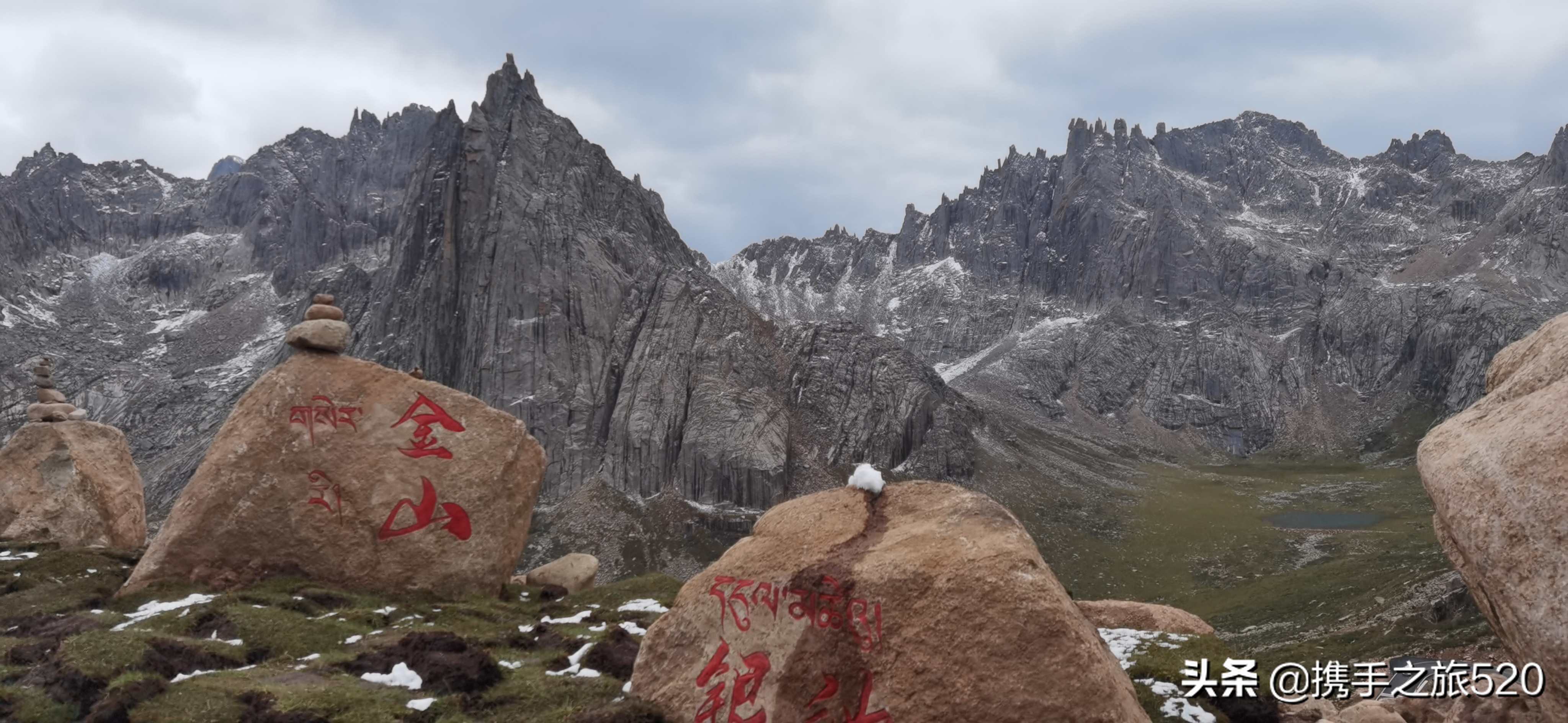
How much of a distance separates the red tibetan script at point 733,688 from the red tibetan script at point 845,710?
3.86ft

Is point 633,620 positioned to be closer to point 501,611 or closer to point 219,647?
point 501,611

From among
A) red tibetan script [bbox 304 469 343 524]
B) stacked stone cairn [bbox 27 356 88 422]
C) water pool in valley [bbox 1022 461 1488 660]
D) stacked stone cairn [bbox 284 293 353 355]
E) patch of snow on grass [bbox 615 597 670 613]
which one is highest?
stacked stone cairn [bbox 284 293 353 355]

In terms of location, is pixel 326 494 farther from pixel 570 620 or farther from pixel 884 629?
pixel 884 629

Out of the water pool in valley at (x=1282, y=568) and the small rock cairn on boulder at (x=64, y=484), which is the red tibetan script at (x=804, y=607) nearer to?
the small rock cairn on boulder at (x=64, y=484)

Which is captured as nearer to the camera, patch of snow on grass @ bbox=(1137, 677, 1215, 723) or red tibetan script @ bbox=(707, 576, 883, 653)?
red tibetan script @ bbox=(707, 576, 883, 653)

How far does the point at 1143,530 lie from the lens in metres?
177

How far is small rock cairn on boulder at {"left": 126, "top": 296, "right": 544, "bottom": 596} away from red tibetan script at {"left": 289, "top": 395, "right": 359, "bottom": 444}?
5cm

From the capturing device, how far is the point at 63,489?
41.5 meters

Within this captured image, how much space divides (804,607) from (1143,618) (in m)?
23.0

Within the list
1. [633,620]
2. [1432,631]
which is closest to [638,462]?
[1432,631]

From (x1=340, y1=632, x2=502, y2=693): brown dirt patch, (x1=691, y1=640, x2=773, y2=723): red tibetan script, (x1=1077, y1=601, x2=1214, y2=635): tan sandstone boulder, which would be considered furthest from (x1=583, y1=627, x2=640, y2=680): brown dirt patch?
→ (x1=1077, y1=601, x2=1214, y2=635): tan sandstone boulder

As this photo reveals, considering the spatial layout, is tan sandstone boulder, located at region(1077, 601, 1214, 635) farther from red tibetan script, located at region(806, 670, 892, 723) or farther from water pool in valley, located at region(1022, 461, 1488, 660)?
water pool in valley, located at region(1022, 461, 1488, 660)

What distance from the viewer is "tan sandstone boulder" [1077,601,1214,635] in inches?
1328

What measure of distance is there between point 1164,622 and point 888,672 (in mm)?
22691
